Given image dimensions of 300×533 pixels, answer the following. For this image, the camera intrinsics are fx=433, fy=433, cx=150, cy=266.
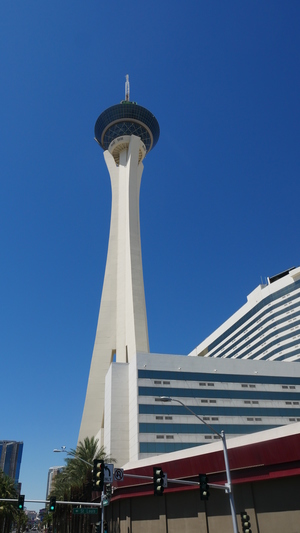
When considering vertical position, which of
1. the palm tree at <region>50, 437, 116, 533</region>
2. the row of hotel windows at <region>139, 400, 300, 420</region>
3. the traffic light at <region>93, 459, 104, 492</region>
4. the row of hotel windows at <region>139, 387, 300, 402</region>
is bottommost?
the traffic light at <region>93, 459, 104, 492</region>

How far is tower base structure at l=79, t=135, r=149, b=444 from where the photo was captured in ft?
235

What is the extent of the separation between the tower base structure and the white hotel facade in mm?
179

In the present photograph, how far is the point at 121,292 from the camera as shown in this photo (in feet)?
270

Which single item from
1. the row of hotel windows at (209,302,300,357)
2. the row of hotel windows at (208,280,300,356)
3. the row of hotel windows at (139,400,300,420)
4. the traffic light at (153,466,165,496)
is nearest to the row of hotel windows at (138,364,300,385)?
the row of hotel windows at (139,400,300,420)

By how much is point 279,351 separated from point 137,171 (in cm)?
5133

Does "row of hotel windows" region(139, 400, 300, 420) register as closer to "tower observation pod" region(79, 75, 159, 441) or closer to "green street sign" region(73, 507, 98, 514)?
"tower observation pod" region(79, 75, 159, 441)

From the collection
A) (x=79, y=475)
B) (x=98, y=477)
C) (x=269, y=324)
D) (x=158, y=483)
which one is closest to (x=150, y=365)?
(x=79, y=475)

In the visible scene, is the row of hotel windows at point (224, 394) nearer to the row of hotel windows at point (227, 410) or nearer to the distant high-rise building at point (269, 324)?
the row of hotel windows at point (227, 410)

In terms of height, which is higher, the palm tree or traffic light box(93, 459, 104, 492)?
the palm tree

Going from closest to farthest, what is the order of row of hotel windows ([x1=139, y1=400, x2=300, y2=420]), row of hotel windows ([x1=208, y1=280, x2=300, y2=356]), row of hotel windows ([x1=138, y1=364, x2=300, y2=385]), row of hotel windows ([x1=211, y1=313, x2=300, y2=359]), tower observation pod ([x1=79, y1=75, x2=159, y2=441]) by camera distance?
row of hotel windows ([x1=139, y1=400, x2=300, y2=420]) < row of hotel windows ([x1=138, y1=364, x2=300, y2=385]) < tower observation pod ([x1=79, y1=75, x2=159, y2=441]) < row of hotel windows ([x1=211, y1=313, x2=300, y2=359]) < row of hotel windows ([x1=208, y1=280, x2=300, y2=356])

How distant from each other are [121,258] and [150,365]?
3197cm

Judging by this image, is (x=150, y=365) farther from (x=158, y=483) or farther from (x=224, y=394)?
(x=158, y=483)

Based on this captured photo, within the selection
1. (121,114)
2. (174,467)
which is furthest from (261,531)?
(121,114)

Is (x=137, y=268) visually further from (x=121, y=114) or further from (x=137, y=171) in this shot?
(x=121, y=114)
